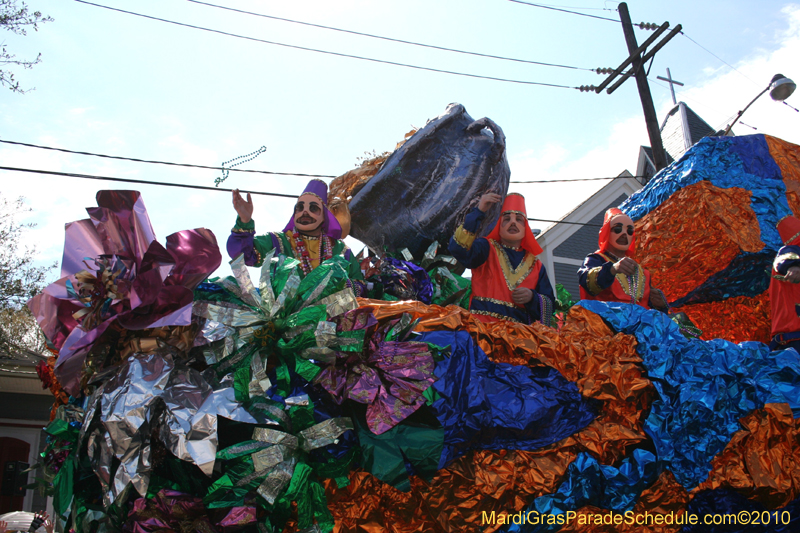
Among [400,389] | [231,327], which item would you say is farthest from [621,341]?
[231,327]

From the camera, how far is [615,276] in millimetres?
3625

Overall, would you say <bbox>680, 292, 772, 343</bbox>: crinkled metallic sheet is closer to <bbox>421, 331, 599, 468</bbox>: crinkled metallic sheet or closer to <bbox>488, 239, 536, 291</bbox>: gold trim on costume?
<bbox>488, 239, 536, 291</bbox>: gold trim on costume

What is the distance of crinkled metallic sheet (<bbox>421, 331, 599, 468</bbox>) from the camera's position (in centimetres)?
→ 208

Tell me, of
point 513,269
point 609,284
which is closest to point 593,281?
point 609,284

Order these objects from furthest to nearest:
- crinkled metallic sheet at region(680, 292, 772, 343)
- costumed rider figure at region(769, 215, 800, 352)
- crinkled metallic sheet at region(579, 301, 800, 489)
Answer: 1. crinkled metallic sheet at region(680, 292, 772, 343)
2. costumed rider figure at region(769, 215, 800, 352)
3. crinkled metallic sheet at region(579, 301, 800, 489)

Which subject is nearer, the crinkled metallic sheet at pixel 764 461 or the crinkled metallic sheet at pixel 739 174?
the crinkled metallic sheet at pixel 764 461

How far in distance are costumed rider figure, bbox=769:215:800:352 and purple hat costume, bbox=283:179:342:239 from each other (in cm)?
254

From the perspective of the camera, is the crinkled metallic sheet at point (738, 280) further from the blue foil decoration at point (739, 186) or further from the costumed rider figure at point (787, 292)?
the costumed rider figure at point (787, 292)

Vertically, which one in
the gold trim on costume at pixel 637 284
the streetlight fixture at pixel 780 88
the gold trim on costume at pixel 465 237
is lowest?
the gold trim on costume at pixel 637 284

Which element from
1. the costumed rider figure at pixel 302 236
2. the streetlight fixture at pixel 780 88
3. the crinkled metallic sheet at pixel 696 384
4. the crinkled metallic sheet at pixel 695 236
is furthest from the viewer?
the streetlight fixture at pixel 780 88

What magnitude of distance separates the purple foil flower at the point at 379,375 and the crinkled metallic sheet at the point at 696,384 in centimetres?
108

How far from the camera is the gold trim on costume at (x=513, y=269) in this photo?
3.28 m

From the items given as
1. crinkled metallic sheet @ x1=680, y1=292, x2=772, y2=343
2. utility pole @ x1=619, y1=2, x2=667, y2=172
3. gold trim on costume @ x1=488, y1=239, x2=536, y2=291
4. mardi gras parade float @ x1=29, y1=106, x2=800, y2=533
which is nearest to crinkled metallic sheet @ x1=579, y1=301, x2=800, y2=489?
mardi gras parade float @ x1=29, y1=106, x2=800, y2=533

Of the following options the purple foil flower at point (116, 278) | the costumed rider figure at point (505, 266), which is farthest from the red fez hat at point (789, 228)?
the purple foil flower at point (116, 278)
